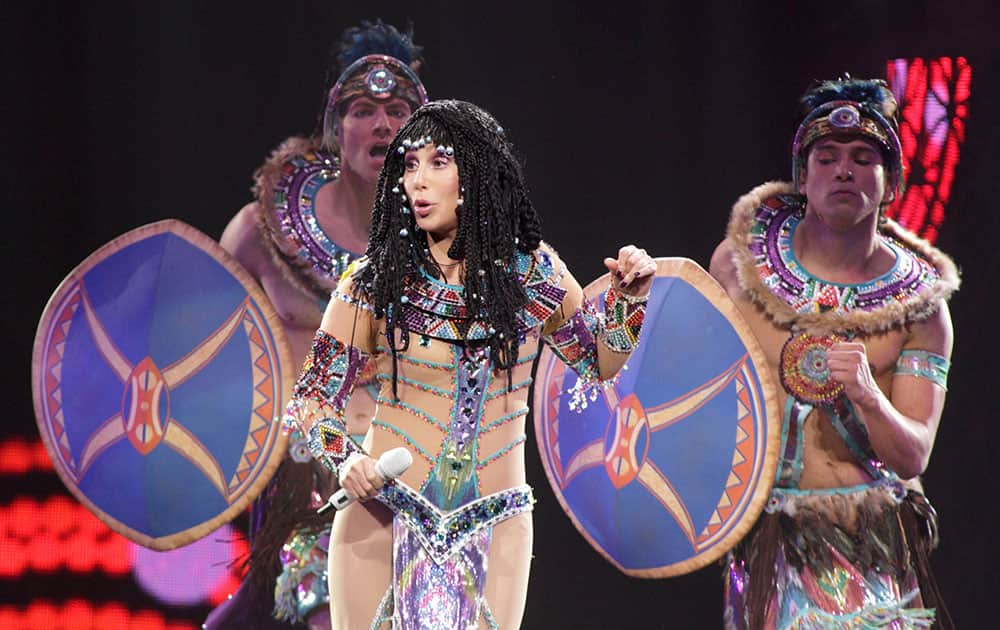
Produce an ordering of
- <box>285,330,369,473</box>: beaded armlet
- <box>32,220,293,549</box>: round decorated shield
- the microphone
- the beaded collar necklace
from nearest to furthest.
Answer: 1. the microphone
2. <box>285,330,369,473</box>: beaded armlet
3. the beaded collar necklace
4. <box>32,220,293,549</box>: round decorated shield

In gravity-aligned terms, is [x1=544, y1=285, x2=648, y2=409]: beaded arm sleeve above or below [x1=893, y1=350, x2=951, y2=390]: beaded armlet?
below

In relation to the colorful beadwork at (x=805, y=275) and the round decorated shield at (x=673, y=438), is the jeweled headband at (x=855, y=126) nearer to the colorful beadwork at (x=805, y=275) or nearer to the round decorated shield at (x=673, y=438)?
the colorful beadwork at (x=805, y=275)

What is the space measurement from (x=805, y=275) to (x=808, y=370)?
11.3 inches

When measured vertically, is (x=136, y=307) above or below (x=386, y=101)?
below

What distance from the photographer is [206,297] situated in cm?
395

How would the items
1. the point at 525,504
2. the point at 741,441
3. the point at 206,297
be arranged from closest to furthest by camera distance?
the point at 525,504 → the point at 741,441 → the point at 206,297

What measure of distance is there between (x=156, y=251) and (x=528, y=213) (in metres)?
1.75

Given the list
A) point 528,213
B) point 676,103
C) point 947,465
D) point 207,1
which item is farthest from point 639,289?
point 207,1

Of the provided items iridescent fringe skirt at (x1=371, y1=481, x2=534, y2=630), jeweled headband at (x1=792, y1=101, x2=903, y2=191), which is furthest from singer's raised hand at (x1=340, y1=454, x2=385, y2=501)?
jeweled headband at (x1=792, y1=101, x2=903, y2=191)

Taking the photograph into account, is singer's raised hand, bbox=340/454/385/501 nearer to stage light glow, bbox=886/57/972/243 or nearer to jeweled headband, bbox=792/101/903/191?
jeweled headband, bbox=792/101/903/191

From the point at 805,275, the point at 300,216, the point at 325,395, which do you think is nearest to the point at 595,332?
the point at 325,395

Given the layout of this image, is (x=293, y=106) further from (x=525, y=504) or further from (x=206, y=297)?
(x=525, y=504)

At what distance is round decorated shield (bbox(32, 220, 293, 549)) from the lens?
392 centimetres

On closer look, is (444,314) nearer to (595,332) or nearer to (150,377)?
(595,332)
